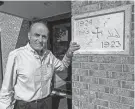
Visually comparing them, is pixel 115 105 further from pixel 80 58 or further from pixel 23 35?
pixel 23 35

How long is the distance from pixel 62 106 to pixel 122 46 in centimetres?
263

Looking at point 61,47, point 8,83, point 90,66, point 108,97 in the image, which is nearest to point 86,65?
point 90,66

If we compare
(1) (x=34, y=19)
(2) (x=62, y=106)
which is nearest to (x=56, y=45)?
(1) (x=34, y=19)

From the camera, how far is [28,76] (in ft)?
6.97

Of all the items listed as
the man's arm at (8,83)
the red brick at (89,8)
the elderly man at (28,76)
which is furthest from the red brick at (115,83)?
the man's arm at (8,83)

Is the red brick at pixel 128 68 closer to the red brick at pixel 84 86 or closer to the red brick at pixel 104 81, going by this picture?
the red brick at pixel 104 81

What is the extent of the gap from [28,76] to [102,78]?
105 centimetres

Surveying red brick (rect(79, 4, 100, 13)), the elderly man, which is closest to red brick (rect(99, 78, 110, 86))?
the elderly man

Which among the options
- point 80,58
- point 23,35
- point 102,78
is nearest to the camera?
point 102,78

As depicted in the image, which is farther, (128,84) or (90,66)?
(90,66)

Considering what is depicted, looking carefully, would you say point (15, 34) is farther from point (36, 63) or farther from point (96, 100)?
point (96, 100)

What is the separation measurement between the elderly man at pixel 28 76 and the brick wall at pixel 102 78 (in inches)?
13.1

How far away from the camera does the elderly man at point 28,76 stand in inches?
83.9

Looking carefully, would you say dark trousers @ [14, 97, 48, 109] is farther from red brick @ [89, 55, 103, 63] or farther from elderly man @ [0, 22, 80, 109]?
red brick @ [89, 55, 103, 63]
